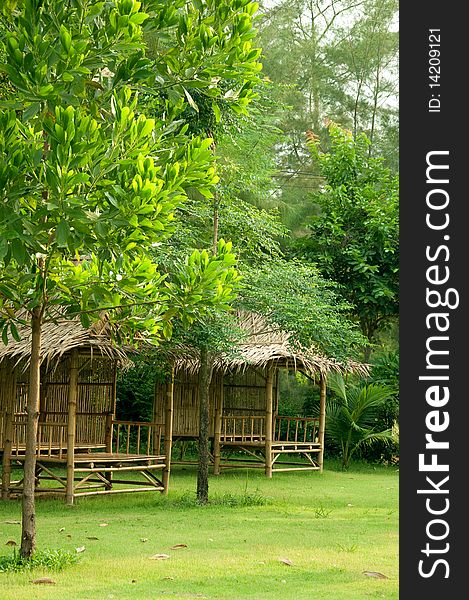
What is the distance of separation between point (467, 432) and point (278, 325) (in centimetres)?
722

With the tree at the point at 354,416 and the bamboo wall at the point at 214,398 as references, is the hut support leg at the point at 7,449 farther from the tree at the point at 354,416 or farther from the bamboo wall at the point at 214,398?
the tree at the point at 354,416

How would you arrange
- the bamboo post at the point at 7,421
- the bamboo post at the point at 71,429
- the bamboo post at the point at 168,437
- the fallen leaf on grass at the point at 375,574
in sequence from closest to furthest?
the fallen leaf on grass at the point at 375,574 → the bamboo post at the point at 71,429 → the bamboo post at the point at 7,421 → the bamboo post at the point at 168,437

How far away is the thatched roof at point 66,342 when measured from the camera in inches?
433

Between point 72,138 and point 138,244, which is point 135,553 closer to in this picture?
point 138,244

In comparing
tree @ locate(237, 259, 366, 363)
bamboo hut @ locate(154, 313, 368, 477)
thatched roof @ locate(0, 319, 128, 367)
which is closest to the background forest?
tree @ locate(237, 259, 366, 363)

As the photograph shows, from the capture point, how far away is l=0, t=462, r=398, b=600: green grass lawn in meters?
6.49

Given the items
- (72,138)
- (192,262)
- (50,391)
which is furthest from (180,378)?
(72,138)

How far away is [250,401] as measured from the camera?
57.3ft

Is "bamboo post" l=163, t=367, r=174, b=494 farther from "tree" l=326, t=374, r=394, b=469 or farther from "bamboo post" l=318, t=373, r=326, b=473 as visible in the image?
"tree" l=326, t=374, r=394, b=469

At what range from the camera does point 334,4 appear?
2400 cm

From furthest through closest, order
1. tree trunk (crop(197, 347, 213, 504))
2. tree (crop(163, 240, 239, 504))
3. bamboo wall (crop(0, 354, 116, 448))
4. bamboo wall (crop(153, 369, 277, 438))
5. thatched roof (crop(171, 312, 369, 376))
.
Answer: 1. bamboo wall (crop(153, 369, 277, 438))
2. thatched roof (crop(171, 312, 369, 376))
3. bamboo wall (crop(0, 354, 116, 448))
4. tree trunk (crop(197, 347, 213, 504))
5. tree (crop(163, 240, 239, 504))

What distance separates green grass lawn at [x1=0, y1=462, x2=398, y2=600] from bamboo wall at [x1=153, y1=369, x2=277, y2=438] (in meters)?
2.31

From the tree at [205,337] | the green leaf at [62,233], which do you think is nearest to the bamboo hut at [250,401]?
the tree at [205,337]

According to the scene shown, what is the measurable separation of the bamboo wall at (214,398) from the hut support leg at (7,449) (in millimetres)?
4043
